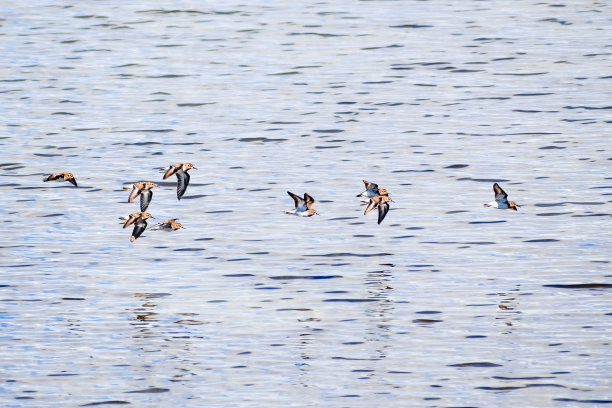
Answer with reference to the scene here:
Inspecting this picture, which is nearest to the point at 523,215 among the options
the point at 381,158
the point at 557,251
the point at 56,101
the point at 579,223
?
the point at 579,223

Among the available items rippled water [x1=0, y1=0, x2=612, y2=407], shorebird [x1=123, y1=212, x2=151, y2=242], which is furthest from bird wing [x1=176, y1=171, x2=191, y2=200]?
shorebird [x1=123, y1=212, x2=151, y2=242]

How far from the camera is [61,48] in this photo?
55156mm

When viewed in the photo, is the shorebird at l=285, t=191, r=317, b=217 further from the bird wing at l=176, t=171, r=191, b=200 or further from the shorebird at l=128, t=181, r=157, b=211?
the shorebird at l=128, t=181, r=157, b=211

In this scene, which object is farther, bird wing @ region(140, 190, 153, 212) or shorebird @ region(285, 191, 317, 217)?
shorebird @ region(285, 191, 317, 217)

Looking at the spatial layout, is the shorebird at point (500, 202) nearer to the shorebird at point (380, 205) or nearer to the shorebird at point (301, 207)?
the shorebird at point (380, 205)

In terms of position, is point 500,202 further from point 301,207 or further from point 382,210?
point 301,207

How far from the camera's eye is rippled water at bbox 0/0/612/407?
776 inches

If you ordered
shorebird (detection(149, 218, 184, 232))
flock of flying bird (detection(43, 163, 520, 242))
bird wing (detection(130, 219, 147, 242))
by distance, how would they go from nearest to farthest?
bird wing (detection(130, 219, 147, 242)) < flock of flying bird (detection(43, 163, 520, 242)) < shorebird (detection(149, 218, 184, 232))

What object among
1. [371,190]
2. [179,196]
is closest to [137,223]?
[179,196]

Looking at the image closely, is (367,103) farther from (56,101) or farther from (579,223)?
(579,223)

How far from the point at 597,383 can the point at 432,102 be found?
24425mm

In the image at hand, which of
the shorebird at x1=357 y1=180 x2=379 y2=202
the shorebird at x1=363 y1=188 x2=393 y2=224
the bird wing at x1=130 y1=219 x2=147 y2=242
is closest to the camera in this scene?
the bird wing at x1=130 y1=219 x2=147 y2=242

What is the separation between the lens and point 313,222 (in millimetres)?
29000

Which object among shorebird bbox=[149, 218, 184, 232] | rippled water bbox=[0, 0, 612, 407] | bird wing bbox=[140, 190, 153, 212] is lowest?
rippled water bbox=[0, 0, 612, 407]
